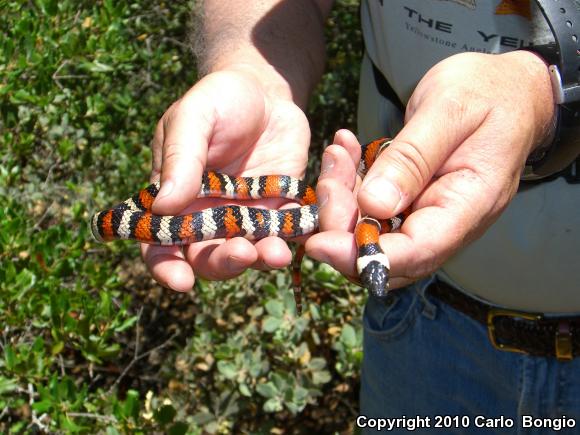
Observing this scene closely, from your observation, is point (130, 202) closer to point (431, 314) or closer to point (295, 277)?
point (295, 277)

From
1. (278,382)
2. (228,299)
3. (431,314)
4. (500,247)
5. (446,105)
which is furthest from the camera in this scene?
(228,299)

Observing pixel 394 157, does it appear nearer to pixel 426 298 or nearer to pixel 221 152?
pixel 221 152

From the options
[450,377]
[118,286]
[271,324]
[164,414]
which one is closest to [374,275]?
[450,377]

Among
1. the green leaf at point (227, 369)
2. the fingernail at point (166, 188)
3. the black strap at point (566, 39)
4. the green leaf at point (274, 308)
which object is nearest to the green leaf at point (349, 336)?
the green leaf at point (274, 308)

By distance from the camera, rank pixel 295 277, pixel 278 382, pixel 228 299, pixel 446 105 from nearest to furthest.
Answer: pixel 446 105
pixel 295 277
pixel 278 382
pixel 228 299

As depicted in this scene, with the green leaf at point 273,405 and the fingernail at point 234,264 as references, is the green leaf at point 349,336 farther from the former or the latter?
the fingernail at point 234,264

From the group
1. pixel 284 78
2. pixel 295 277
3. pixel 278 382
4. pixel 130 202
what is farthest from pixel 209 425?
Answer: pixel 284 78

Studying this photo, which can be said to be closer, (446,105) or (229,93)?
(446,105)
